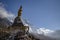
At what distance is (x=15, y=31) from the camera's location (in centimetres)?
10031

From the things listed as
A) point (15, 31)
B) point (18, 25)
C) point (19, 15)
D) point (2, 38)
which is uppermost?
point (19, 15)

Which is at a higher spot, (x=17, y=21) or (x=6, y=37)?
(x=17, y=21)

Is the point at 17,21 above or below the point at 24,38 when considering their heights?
above

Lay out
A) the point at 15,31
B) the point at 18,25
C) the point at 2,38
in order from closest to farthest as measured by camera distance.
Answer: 1. the point at 2,38
2. the point at 15,31
3. the point at 18,25

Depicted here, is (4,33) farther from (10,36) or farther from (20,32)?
(20,32)

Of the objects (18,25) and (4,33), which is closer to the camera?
(4,33)

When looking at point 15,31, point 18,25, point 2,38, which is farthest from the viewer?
point 18,25

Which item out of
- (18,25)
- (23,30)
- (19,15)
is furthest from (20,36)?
(19,15)

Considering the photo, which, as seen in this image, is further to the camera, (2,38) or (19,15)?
(19,15)

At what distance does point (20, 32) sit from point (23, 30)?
4499 millimetres

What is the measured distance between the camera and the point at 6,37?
94.2 meters

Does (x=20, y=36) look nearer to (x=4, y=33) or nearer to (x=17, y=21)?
(x=4, y=33)

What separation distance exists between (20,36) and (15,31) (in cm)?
836


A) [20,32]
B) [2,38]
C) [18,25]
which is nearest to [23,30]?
[20,32]
